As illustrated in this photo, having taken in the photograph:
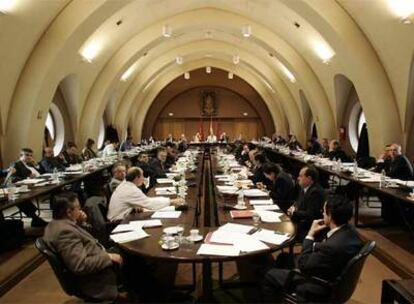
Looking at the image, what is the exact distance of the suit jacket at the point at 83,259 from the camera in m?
3.02

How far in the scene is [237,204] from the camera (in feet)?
15.6

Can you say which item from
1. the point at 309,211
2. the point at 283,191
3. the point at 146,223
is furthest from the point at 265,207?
the point at 146,223

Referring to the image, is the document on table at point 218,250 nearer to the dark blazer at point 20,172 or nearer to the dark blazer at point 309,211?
the dark blazer at point 309,211

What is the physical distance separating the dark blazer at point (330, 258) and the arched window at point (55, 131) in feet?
41.6

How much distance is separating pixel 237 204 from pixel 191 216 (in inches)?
28.5

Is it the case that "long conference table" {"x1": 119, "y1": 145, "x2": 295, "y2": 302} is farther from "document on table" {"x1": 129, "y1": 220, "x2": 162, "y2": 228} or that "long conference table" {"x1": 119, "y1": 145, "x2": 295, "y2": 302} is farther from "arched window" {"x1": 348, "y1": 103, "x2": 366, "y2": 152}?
"arched window" {"x1": 348, "y1": 103, "x2": 366, "y2": 152}

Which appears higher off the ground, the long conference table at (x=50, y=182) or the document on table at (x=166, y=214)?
the long conference table at (x=50, y=182)

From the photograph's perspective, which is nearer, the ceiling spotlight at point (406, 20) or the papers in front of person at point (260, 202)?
the papers in front of person at point (260, 202)

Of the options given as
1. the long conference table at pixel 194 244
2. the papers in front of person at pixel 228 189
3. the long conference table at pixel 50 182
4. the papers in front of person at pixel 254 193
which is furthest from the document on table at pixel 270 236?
the long conference table at pixel 50 182

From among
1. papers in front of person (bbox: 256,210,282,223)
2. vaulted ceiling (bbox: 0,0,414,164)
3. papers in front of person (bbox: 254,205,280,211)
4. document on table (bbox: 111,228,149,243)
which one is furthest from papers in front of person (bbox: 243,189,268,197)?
vaulted ceiling (bbox: 0,0,414,164)

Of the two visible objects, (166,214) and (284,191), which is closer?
(166,214)

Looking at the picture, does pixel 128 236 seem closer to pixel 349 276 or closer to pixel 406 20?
pixel 349 276

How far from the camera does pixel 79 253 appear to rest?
3.03 metres

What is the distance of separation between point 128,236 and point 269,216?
1.53m
